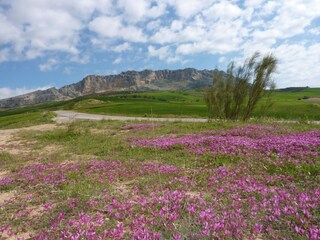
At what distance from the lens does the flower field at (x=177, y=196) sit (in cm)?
483

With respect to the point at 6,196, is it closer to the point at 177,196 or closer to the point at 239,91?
the point at 177,196

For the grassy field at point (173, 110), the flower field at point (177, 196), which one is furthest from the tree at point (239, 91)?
the flower field at point (177, 196)

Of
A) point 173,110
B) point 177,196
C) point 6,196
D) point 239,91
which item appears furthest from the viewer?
point 173,110

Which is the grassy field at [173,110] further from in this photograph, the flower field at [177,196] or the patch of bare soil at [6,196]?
the patch of bare soil at [6,196]

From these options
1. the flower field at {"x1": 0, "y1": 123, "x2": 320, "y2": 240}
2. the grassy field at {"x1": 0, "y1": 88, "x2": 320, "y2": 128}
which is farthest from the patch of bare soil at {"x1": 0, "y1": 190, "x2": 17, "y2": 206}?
the grassy field at {"x1": 0, "y1": 88, "x2": 320, "y2": 128}

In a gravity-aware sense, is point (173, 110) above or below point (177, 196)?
below

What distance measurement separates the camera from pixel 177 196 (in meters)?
6.23

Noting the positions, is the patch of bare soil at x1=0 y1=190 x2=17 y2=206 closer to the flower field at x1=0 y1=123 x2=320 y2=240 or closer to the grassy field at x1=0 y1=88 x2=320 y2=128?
the flower field at x1=0 y1=123 x2=320 y2=240

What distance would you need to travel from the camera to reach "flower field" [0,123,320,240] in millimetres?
4828

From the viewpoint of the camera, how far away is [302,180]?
23.7ft

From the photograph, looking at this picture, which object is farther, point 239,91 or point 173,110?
point 173,110

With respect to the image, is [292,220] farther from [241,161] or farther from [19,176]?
[19,176]

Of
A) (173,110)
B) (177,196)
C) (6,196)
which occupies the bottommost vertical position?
(173,110)

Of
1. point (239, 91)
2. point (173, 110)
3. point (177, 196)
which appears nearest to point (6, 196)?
point (177, 196)
